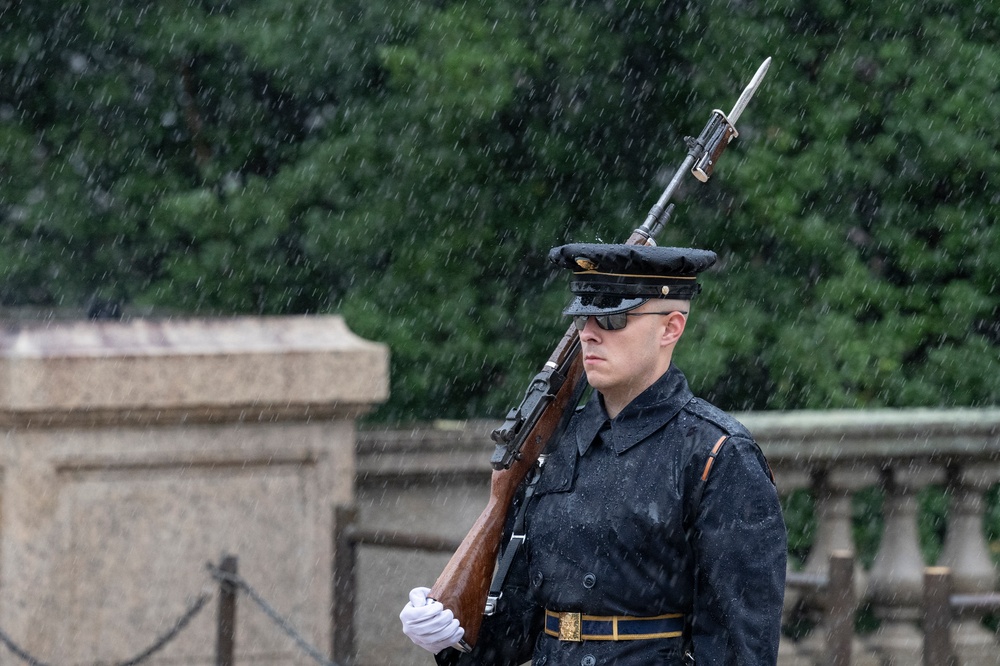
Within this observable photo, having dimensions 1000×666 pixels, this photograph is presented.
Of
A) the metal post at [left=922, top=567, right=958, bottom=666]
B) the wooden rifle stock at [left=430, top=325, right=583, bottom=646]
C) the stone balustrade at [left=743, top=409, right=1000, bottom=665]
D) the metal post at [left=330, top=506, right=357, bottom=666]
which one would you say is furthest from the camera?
the stone balustrade at [left=743, top=409, right=1000, bottom=665]

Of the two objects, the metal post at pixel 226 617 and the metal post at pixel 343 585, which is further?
the metal post at pixel 343 585

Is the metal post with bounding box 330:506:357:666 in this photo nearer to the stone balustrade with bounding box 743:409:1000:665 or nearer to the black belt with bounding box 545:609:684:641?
the stone balustrade with bounding box 743:409:1000:665

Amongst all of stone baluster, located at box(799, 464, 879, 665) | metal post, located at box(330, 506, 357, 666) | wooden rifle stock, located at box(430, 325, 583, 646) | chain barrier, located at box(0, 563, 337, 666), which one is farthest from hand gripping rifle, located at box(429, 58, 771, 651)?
stone baluster, located at box(799, 464, 879, 665)

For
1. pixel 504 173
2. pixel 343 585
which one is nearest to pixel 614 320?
pixel 343 585

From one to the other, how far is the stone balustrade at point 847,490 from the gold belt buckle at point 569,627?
108 inches

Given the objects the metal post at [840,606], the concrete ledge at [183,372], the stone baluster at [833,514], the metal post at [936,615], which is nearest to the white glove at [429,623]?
the metal post at [840,606]

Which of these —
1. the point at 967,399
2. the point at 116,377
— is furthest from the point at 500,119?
the point at 116,377

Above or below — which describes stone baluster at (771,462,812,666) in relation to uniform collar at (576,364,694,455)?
below

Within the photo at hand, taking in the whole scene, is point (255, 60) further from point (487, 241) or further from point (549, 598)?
point (549, 598)

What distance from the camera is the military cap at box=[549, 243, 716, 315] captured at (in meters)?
3.07

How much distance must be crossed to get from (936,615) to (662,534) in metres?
1.54

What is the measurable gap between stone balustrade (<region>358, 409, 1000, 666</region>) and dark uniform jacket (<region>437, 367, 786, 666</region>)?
2.76 m

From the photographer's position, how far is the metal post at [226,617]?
5434 millimetres

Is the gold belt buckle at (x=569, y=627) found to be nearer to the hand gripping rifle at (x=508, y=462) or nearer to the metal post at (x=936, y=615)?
the hand gripping rifle at (x=508, y=462)
